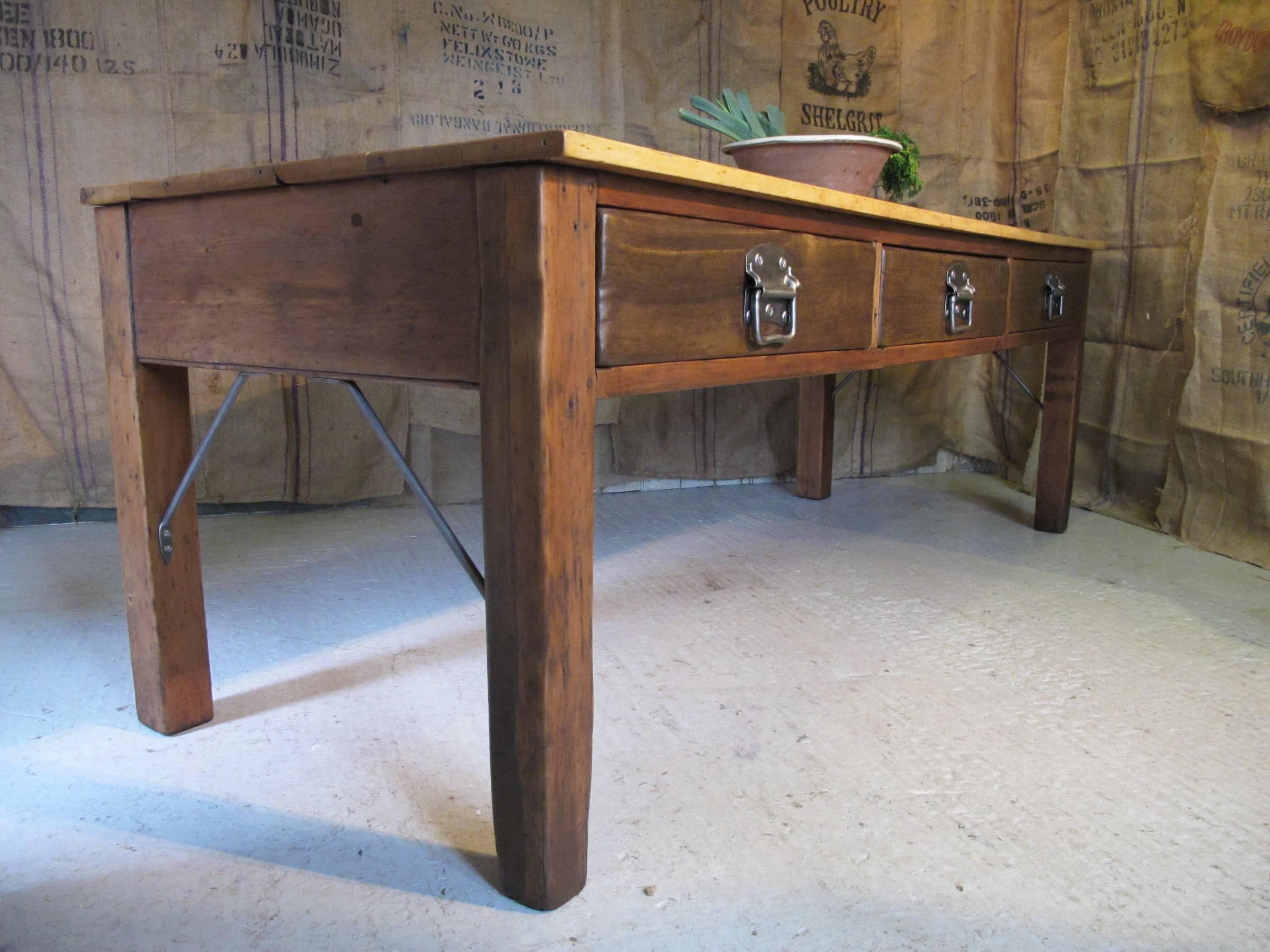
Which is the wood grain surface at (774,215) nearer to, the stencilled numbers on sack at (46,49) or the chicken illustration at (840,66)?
the chicken illustration at (840,66)

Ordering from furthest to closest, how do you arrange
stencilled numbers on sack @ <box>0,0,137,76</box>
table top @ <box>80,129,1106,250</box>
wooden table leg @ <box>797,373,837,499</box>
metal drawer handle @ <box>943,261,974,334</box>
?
wooden table leg @ <box>797,373,837,499</box>
stencilled numbers on sack @ <box>0,0,137,76</box>
metal drawer handle @ <box>943,261,974,334</box>
table top @ <box>80,129,1106,250</box>

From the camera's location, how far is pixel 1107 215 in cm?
259

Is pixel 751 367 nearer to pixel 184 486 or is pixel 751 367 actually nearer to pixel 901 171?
pixel 184 486

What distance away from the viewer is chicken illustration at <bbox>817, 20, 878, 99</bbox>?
2.78 metres

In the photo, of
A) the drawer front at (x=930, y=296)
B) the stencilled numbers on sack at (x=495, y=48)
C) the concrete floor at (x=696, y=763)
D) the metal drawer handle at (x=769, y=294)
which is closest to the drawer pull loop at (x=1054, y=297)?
the drawer front at (x=930, y=296)

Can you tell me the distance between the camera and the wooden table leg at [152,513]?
1.23 m

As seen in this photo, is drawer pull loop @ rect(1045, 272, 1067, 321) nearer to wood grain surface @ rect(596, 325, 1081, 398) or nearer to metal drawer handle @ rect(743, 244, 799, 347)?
wood grain surface @ rect(596, 325, 1081, 398)

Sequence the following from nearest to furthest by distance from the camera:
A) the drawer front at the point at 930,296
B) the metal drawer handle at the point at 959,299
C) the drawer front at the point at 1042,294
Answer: the drawer front at the point at 930,296 < the metal drawer handle at the point at 959,299 < the drawer front at the point at 1042,294

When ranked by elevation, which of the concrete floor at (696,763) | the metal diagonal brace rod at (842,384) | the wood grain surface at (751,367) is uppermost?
the wood grain surface at (751,367)

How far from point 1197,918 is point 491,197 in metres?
1.00

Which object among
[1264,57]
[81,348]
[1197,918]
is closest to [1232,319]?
[1264,57]

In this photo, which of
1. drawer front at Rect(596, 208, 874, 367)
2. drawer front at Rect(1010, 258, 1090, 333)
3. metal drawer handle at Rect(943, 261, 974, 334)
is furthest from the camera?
drawer front at Rect(1010, 258, 1090, 333)

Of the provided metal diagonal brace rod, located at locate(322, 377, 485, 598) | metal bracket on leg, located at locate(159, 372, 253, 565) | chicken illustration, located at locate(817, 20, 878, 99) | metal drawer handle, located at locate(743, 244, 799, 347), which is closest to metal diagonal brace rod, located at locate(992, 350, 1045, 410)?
chicken illustration, located at locate(817, 20, 878, 99)

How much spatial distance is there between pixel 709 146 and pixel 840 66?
1.60 ft
